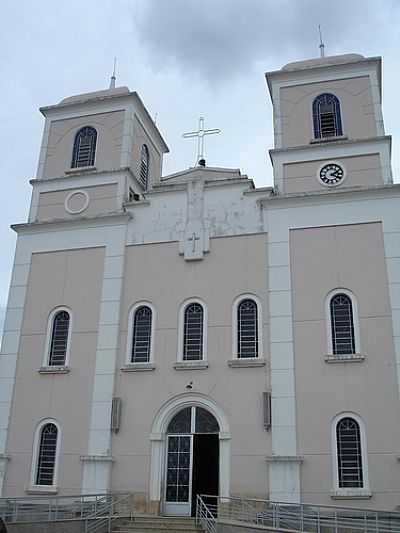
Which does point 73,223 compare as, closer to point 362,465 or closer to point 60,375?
point 60,375

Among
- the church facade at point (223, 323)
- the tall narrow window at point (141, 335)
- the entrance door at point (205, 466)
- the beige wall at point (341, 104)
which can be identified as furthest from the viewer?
the beige wall at point (341, 104)

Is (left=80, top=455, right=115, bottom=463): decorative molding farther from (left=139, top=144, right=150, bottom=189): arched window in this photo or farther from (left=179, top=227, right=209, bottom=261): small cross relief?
(left=139, top=144, right=150, bottom=189): arched window

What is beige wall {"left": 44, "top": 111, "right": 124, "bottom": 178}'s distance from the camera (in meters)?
23.3

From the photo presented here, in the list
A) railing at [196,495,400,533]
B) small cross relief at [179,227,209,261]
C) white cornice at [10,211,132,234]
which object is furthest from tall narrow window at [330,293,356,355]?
white cornice at [10,211,132,234]

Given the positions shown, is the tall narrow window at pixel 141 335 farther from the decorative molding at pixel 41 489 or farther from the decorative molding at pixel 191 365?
the decorative molding at pixel 41 489

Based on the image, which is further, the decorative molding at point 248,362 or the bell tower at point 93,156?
the bell tower at point 93,156

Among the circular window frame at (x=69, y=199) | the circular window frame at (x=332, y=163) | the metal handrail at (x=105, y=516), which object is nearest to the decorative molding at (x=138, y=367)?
the metal handrail at (x=105, y=516)

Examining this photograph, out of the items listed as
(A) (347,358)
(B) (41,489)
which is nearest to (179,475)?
(B) (41,489)

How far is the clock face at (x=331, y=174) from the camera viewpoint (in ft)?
66.6

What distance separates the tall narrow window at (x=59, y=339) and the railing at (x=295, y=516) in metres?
6.71

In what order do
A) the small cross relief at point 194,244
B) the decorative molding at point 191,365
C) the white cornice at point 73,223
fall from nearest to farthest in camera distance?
the decorative molding at point 191,365
the small cross relief at point 194,244
the white cornice at point 73,223

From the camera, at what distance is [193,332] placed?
19.6m

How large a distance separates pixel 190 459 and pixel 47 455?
4.68 m

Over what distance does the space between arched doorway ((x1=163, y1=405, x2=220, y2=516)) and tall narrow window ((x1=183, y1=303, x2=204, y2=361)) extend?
1.65 m
